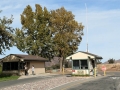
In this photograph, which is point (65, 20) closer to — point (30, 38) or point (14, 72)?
point (30, 38)

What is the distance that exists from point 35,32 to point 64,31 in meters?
6.59

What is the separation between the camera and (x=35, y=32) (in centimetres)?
5234

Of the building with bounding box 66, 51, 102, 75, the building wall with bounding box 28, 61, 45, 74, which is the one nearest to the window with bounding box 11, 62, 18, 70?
the building wall with bounding box 28, 61, 45, 74

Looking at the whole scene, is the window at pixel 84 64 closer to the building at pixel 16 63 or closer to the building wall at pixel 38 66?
the building at pixel 16 63

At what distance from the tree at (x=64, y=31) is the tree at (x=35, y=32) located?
5.42 feet

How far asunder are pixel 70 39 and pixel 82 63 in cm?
2166

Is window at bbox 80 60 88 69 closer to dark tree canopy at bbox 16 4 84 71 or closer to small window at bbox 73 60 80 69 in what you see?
small window at bbox 73 60 80 69

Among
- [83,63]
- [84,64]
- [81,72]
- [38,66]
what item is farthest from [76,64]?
[38,66]

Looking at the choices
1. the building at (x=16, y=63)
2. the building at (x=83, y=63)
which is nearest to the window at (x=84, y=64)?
the building at (x=83, y=63)

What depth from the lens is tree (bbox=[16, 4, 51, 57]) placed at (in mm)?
51344

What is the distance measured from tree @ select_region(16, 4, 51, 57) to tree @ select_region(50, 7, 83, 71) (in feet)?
5.42

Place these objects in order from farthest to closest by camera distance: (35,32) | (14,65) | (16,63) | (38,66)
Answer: (35,32)
(38,66)
(14,65)
(16,63)

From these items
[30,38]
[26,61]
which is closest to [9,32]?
[26,61]

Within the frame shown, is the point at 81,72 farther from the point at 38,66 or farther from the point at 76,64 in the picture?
the point at 38,66
